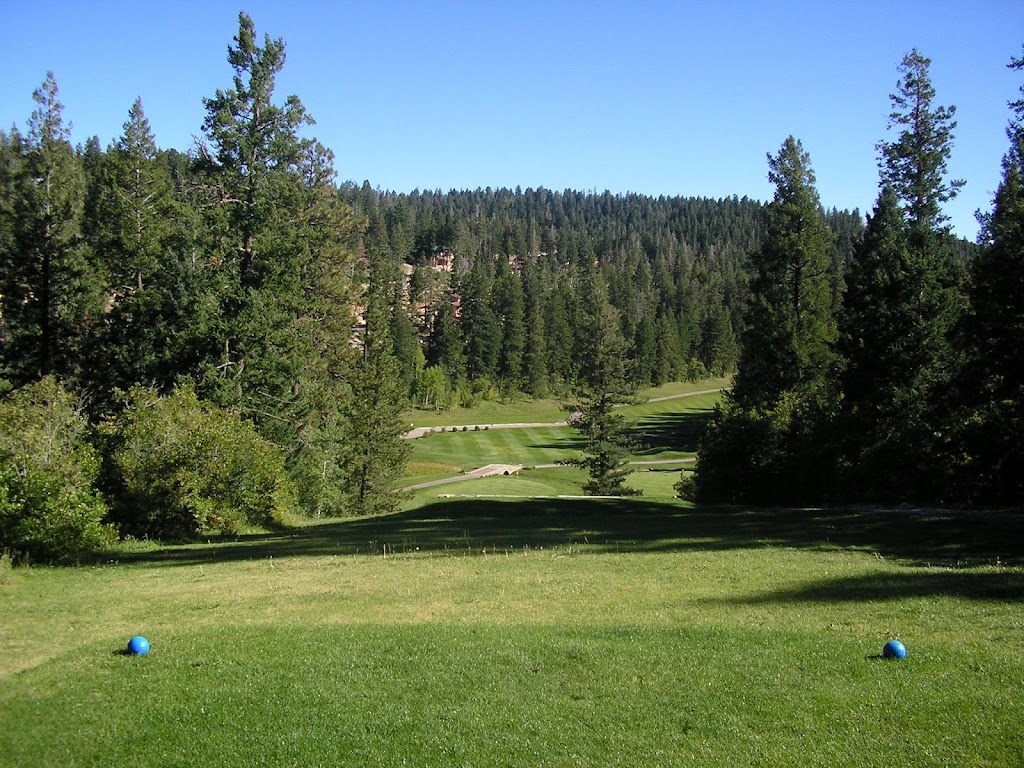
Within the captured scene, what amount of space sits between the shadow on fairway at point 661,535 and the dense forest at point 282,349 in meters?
3.39

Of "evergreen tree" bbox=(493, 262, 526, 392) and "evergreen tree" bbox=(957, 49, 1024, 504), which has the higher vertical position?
"evergreen tree" bbox=(493, 262, 526, 392)

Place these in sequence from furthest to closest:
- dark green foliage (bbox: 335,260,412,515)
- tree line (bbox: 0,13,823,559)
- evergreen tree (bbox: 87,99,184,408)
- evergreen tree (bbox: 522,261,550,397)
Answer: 1. evergreen tree (bbox: 522,261,550,397)
2. dark green foliage (bbox: 335,260,412,515)
3. evergreen tree (bbox: 87,99,184,408)
4. tree line (bbox: 0,13,823,559)

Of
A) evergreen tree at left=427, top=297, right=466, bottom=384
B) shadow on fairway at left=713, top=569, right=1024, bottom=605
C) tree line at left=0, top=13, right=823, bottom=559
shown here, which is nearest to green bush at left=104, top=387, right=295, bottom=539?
tree line at left=0, top=13, right=823, bottom=559

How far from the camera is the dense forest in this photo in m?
23.7

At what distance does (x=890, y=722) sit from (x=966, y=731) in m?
0.68

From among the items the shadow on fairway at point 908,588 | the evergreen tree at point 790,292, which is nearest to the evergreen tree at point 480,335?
the evergreen tree at point 790,292

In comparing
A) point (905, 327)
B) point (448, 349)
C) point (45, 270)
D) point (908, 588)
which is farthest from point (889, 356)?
point (448, 349)

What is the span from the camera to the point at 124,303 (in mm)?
33562

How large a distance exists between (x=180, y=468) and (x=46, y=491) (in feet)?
17.9

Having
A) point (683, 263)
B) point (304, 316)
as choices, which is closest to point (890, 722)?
point (304, 316)

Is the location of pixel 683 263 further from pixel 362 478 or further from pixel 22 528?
pixel 22 528

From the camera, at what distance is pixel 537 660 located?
10.4 m

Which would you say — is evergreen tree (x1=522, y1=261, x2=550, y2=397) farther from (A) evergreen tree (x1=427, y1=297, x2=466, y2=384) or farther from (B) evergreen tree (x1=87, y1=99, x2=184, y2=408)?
(B) evergreen tree (x1=87, y1=99, x2=184, y2=408)

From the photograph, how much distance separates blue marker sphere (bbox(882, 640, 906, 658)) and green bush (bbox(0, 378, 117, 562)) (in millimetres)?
19693
